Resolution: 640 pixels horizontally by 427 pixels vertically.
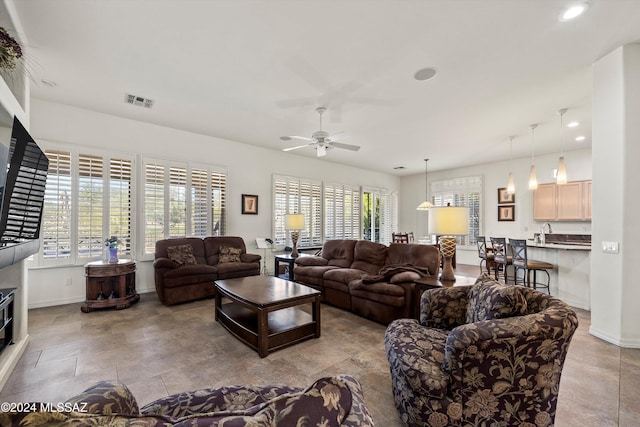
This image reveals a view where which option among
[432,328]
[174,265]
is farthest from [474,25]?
[174,265]

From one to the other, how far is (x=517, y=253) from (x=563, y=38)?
3.26 metres

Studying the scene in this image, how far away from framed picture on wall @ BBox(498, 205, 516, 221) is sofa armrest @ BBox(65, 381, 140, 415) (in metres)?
8.88

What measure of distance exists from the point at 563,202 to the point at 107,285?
366 inches

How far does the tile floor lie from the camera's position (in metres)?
2.07

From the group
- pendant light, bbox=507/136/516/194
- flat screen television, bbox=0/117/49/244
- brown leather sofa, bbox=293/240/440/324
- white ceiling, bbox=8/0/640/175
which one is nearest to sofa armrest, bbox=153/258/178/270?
flat screen television, bbox=0/117/49/244

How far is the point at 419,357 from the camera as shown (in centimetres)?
173

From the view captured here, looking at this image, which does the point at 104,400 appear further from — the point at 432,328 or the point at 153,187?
the point at 153,187

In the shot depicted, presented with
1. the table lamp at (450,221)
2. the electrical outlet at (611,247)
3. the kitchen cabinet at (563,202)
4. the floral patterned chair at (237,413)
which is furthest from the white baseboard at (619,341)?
the kitchen cabinet at (563,202)

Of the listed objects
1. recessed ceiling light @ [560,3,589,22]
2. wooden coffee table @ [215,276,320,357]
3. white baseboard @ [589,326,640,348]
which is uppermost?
recessed ceiling light @ [560,3,589,22]

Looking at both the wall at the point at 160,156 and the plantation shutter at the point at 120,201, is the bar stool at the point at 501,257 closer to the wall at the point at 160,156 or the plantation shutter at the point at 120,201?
the wall at the point at 160,156

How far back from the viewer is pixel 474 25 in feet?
8.06

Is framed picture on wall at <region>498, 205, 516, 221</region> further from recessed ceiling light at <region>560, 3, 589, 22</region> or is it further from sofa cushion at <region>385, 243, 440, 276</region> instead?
recessed ceiling light at <region>560, 3, 589, 22</region>

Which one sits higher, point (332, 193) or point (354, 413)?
point (332, 193)

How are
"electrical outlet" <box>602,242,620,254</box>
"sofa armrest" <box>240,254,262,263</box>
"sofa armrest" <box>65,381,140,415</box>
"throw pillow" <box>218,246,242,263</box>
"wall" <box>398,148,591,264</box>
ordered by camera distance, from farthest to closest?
"wall" <box>398,148,591,264</box> → "sofa armrest" <box>240,254,262,263</box> → "throw pillow" <box>218,246,242,263</box> → "electrical outlet" <box>602,242,620,254</box> → "sofa armrest" <box>65,381,140,415</box>
